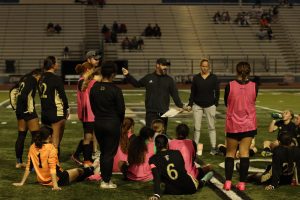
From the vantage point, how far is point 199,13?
2012 inches

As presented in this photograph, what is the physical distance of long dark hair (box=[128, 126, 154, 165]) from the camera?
28.0 feet

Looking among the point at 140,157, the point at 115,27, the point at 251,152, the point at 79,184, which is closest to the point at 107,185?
the point at 79,184

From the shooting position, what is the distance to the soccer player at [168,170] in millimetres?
7746

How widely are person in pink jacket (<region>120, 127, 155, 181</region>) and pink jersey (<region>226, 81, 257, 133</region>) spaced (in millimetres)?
1227

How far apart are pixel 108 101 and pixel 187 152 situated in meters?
1.35

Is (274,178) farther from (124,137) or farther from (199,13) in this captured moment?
(199,13)

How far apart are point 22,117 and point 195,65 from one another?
113ft

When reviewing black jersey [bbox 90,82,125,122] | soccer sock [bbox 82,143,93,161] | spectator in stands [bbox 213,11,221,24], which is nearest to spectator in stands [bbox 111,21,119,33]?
spectator in stands [bbox 213,11,221,24]

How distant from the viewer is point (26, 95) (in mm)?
9727

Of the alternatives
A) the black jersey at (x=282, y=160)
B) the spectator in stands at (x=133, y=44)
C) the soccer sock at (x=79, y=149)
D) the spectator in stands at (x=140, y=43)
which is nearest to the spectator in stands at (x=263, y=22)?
the spectator in stands at (x=140, y=43)

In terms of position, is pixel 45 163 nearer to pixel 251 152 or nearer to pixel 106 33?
pixel 251 152

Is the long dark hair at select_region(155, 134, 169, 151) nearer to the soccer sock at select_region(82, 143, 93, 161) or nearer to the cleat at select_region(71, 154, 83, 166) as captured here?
the soccer sock at select_region(82, 143, 93, 161)

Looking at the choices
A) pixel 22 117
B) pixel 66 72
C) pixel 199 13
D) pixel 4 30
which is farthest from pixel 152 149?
pixel 199 13

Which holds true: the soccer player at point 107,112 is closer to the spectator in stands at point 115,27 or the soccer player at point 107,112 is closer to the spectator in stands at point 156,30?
the spectator in stands at point 115,27
